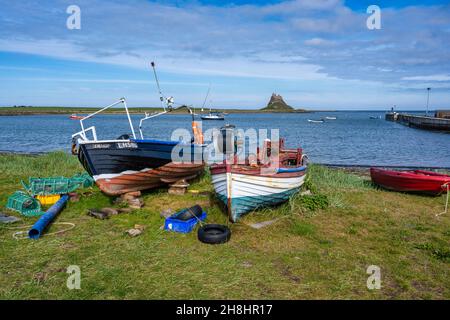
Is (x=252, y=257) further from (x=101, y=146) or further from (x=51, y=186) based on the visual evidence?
(x=51, y=186)

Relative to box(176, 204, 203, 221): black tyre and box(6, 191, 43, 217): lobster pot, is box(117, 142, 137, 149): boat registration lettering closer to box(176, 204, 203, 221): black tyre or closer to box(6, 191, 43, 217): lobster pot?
box(6, 191, 43, 217): lobster pot

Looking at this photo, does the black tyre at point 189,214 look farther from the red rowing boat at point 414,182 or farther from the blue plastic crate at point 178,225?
the red rowing boat at point 414,182

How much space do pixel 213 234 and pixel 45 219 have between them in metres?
4.44

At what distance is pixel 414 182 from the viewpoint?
13.1 meters

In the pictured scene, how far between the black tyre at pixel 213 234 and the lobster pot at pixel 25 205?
517 centimetres

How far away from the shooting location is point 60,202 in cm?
1046

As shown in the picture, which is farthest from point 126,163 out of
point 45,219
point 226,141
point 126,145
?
point 226,141

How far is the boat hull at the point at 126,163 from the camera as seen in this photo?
11.2 metres

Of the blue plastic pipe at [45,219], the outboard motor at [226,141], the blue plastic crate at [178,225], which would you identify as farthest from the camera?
the outboard motor at [226,141]

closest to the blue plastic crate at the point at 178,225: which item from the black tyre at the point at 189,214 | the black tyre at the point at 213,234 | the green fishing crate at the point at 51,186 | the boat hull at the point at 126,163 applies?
the black tyre at the point at 189,214

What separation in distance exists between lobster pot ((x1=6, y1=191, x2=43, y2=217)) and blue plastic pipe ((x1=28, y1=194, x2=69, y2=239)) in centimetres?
55
